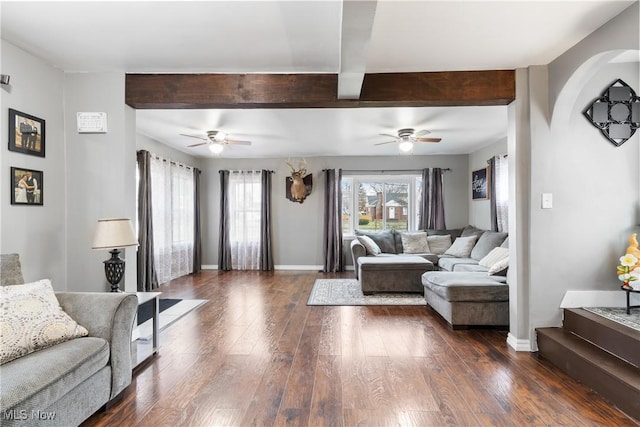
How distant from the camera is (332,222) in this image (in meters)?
7.29

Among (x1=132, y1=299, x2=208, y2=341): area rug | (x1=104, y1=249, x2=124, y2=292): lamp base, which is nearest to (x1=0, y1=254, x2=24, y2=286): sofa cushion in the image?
(x1=104, y1=249, x2=124, y2=292): lamp base

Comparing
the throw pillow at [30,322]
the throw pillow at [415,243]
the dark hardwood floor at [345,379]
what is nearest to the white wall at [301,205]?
the throw pillow at [415,243]

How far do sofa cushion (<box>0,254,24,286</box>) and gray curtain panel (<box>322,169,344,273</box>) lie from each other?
5.48 meters

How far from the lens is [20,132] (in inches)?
98.3

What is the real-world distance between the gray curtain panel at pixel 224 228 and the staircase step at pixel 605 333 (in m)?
6.05

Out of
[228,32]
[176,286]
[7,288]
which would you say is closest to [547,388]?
[228,32]

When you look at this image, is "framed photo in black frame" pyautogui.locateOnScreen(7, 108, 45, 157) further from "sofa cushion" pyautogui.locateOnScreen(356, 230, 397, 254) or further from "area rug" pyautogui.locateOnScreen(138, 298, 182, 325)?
"sofa cushion" pyautogui.locateOnScreen(356, 230, 397, 254)

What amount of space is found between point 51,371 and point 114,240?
43.2 inches

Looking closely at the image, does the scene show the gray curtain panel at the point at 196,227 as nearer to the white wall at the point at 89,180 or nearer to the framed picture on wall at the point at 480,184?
the white wall at the point at 89,180

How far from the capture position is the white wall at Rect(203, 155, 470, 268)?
290 inches

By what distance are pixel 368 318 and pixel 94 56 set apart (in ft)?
11.6

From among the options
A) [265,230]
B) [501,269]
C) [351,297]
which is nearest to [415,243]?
[351,297]

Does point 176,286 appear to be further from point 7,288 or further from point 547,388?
point 547,388

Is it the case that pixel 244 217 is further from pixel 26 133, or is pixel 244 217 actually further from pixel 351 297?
pixel 26 133
